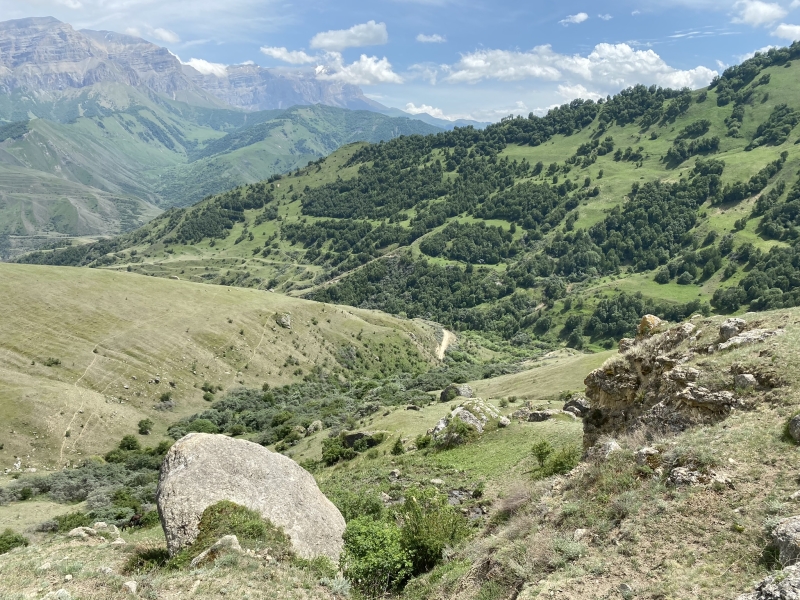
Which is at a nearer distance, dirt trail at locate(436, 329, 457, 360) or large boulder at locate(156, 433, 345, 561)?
large boulder at locate(156, 433, 345, 561)

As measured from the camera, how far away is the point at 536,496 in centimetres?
1984

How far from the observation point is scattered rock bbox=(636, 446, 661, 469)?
1628cm

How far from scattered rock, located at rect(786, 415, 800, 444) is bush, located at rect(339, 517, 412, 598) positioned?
14786 mm

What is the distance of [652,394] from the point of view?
22.2 m

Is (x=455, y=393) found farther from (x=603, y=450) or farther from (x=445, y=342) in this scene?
(x=445, y=342)

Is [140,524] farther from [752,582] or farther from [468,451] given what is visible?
[752,582]

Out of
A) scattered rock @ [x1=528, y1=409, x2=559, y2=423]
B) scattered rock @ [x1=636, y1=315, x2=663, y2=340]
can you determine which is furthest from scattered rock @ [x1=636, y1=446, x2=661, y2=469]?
scattered rock @ [x1=528, y1=409, x2=559, y2=423]

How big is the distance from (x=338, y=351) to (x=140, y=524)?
75.6 meters

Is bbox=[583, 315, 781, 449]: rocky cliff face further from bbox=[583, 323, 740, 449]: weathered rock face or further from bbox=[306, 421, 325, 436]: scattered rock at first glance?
bbox=[306, 421, 325, 436]: scattered rock

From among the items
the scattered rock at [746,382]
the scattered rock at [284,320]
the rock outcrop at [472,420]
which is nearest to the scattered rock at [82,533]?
the rock outcrop at [472,420]

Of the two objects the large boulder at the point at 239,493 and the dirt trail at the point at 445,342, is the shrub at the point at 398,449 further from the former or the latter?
the dirt trail at the point at 445,342

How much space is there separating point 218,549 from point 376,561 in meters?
6.38

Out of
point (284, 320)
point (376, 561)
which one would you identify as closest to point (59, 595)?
point (376, 561)

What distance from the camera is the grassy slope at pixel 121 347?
202 ft
